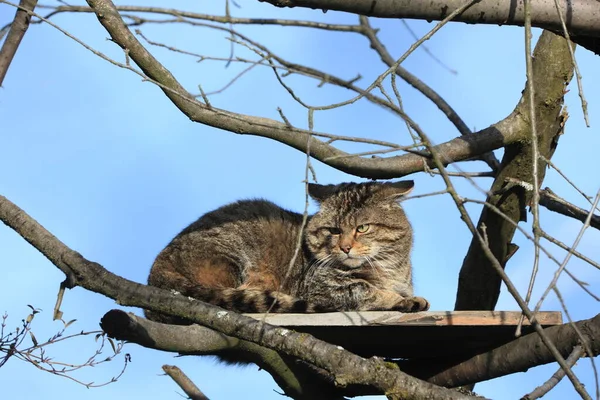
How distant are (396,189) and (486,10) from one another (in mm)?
1994

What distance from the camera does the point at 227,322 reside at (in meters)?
3.19

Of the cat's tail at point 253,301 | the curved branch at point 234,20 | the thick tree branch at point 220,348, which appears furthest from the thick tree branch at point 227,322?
the curved branch at point 234,20

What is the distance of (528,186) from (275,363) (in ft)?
5.49

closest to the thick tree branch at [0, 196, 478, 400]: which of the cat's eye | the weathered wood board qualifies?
the weathered wood board

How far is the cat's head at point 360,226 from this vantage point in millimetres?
4637

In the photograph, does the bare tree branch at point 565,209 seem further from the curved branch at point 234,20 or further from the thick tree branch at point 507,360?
the curved branch at point 234,20

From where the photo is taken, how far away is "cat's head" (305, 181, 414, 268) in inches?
183

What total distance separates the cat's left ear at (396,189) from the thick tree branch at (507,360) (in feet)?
3.43

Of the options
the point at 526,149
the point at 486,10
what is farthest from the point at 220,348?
the point at 526,149

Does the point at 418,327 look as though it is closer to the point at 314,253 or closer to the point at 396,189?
the point at 314,253

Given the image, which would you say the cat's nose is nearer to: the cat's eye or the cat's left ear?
the cat's eye

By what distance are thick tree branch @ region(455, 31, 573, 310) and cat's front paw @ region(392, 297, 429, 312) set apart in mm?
496

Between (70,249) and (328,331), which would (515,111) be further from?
(70,249)

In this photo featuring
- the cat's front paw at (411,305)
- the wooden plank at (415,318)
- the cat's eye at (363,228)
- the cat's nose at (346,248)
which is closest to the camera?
the wooden plank at (415,318)
